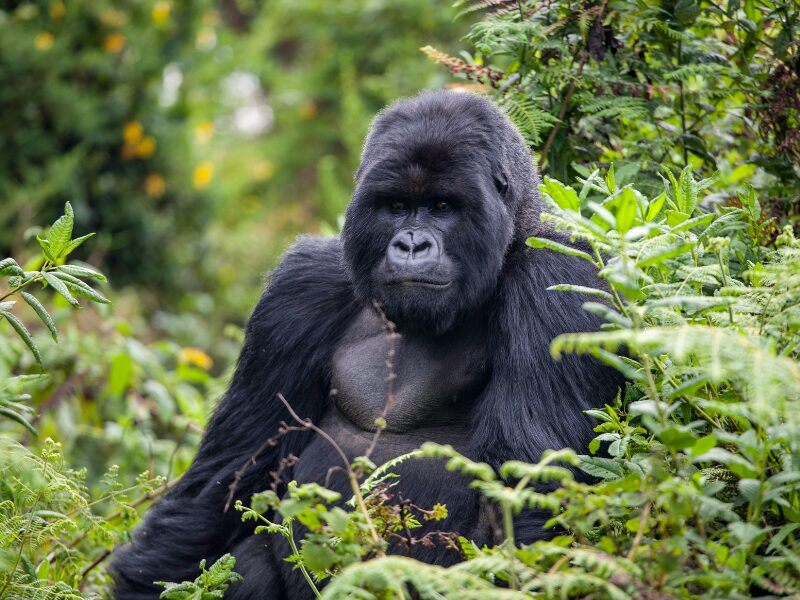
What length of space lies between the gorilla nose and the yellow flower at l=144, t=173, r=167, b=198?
520cm

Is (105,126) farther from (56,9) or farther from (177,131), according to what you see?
(56,9)

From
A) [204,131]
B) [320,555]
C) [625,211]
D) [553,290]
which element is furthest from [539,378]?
[204,131]

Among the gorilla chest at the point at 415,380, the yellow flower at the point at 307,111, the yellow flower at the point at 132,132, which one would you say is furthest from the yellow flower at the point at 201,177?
the gorilla chest at the point at 415,380

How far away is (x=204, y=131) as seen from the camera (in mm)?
9828

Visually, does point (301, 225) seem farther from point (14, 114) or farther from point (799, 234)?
point (799, 234)

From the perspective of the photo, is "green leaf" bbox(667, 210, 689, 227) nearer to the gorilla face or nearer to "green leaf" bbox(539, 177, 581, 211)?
"green leaf" bbox(539, 177, 581, 211)

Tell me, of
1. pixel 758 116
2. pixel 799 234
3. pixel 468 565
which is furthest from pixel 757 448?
pixel 758 116

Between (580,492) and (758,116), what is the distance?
228 centimetres

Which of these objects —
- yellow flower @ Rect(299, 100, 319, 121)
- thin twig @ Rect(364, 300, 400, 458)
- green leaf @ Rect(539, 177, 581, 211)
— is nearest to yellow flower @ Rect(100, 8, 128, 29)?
yellow flower @ Rect(299, 100, 319, 121)

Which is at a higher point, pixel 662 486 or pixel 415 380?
pixel 662 486

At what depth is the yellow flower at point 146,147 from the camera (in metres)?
7.95

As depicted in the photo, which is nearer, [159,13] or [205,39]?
[159,13]

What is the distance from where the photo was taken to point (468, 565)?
205 centimetres

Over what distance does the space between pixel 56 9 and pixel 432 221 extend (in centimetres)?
549
